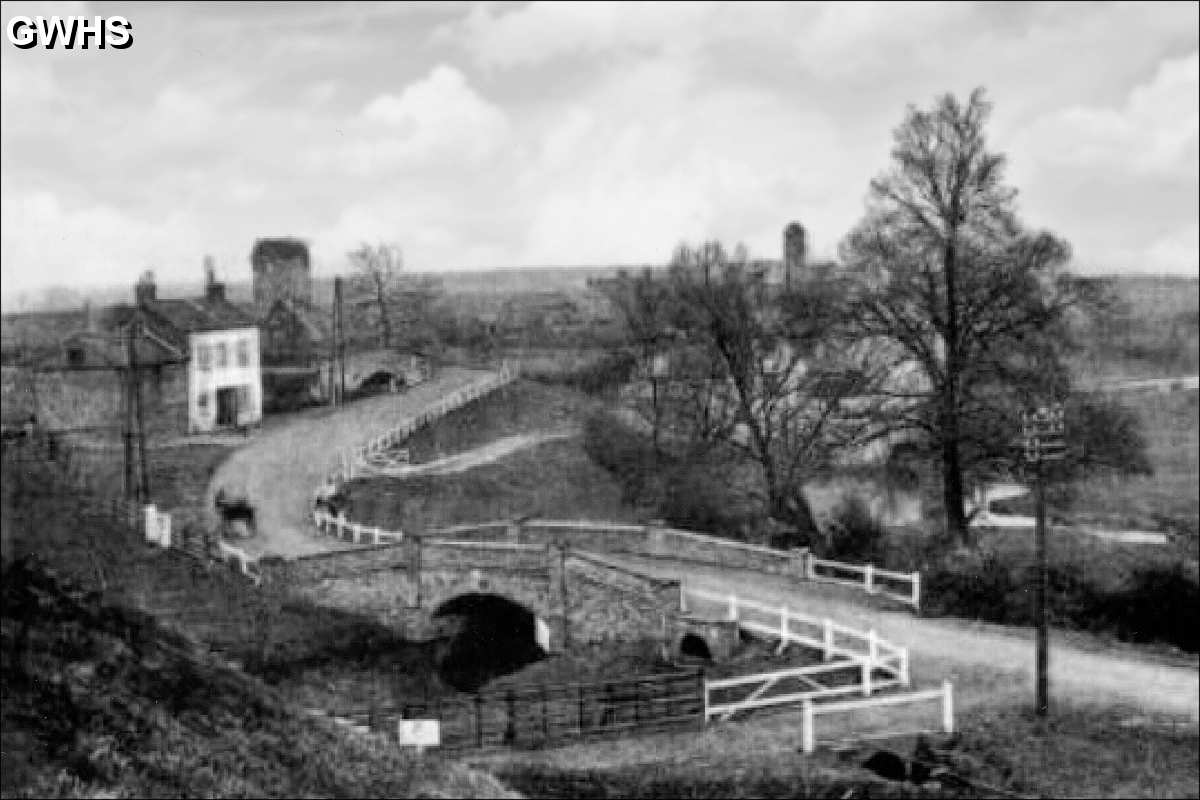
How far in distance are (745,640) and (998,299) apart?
11630mm

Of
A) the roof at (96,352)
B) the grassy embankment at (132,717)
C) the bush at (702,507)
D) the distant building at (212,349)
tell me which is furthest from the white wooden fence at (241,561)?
the distant building at (212,349)

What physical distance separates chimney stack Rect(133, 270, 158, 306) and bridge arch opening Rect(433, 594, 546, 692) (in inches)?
1034

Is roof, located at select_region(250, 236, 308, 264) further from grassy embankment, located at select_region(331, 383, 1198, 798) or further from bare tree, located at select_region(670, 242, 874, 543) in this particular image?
grassy embankment, located at select_region(331, 383, 1198, 798)

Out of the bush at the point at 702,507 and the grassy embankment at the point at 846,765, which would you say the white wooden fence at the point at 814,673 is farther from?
the bush at the point at 702,507

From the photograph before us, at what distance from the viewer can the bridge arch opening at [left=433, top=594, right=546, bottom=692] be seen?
108 feet

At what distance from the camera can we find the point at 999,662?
2575 centimetres

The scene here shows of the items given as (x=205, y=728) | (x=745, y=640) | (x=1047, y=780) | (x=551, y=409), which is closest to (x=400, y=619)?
(x=745, y=640)

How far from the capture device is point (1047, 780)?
19859 mm

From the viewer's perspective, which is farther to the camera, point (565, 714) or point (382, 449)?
point (382, 449)

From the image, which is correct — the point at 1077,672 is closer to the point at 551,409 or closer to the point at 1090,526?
the point at 1090,526

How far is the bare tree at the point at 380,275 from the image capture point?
251 ft

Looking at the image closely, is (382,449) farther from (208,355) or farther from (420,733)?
(420,733)

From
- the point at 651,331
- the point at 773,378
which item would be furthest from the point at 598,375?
the point at 773,378

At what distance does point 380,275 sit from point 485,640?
1800 inches
